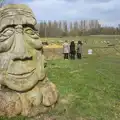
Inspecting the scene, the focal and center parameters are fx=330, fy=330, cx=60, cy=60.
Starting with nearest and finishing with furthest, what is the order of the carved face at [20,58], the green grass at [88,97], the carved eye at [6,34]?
1. the carved face at [20,58]
2. the carved eye at [6,34]
3. the green grass at [88,97]

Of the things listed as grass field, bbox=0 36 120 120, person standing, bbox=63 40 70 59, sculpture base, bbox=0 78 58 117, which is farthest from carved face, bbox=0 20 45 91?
person standing, bbox=63 40 70 59

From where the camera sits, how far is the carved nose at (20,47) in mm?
7914

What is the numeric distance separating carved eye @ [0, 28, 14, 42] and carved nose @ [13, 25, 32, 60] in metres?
0.15

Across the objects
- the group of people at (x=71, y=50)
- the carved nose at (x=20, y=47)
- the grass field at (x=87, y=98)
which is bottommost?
the grass field at (x=87, y=98)

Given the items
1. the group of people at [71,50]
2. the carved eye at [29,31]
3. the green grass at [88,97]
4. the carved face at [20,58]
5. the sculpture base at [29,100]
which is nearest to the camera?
the sculpture base at [29,100]

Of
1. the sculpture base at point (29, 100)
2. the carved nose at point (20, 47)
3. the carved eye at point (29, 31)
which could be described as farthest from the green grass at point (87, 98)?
the carved eye at point (29, 31)

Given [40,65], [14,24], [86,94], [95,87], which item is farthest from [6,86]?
[95,87]

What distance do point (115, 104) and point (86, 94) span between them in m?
1.23

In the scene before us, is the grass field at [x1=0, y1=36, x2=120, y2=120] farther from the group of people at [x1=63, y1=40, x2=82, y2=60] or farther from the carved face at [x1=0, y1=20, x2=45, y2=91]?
the group of people at [x1=63, y1=40, x2=82, y2=60]

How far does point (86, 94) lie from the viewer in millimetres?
10180

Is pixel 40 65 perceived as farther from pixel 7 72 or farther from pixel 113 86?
pixel 113 86

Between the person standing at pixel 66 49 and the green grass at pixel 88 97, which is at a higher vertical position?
the person standing at pixel 66 49

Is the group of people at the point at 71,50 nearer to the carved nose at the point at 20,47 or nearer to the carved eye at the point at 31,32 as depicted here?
the carved eye at the point at 31,32

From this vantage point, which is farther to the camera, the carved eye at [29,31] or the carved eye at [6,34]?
the carved eye at [29,31]
